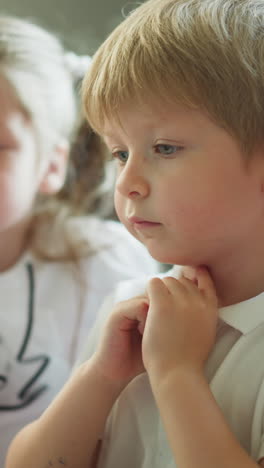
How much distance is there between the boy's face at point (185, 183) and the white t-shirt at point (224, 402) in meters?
0.09

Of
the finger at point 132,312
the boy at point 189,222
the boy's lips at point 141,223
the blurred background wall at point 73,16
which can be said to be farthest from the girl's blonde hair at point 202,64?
the blurred background wall at point 73,16

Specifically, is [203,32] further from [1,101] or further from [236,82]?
[1,101]

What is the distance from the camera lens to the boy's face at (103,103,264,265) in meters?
0.71

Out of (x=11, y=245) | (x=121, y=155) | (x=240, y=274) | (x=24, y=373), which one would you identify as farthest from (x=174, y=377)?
(x=11, y=245)

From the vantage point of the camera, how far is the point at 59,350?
1.31 metres

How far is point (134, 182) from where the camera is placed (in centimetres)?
74

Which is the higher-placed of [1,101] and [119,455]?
[1,101]

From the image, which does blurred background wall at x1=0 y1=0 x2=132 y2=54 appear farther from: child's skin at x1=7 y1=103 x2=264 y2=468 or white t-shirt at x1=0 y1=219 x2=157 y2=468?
child's skin at x1=7 y1=103 x2=264 y2=468

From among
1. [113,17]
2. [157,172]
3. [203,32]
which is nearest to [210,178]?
[157,172]

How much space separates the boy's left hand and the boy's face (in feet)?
0.15

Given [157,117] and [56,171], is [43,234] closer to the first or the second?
[56,171]

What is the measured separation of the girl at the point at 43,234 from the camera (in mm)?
1284

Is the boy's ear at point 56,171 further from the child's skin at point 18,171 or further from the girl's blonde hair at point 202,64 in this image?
the girl's blonde hair at point 202,64

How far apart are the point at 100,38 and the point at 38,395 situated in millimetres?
831
